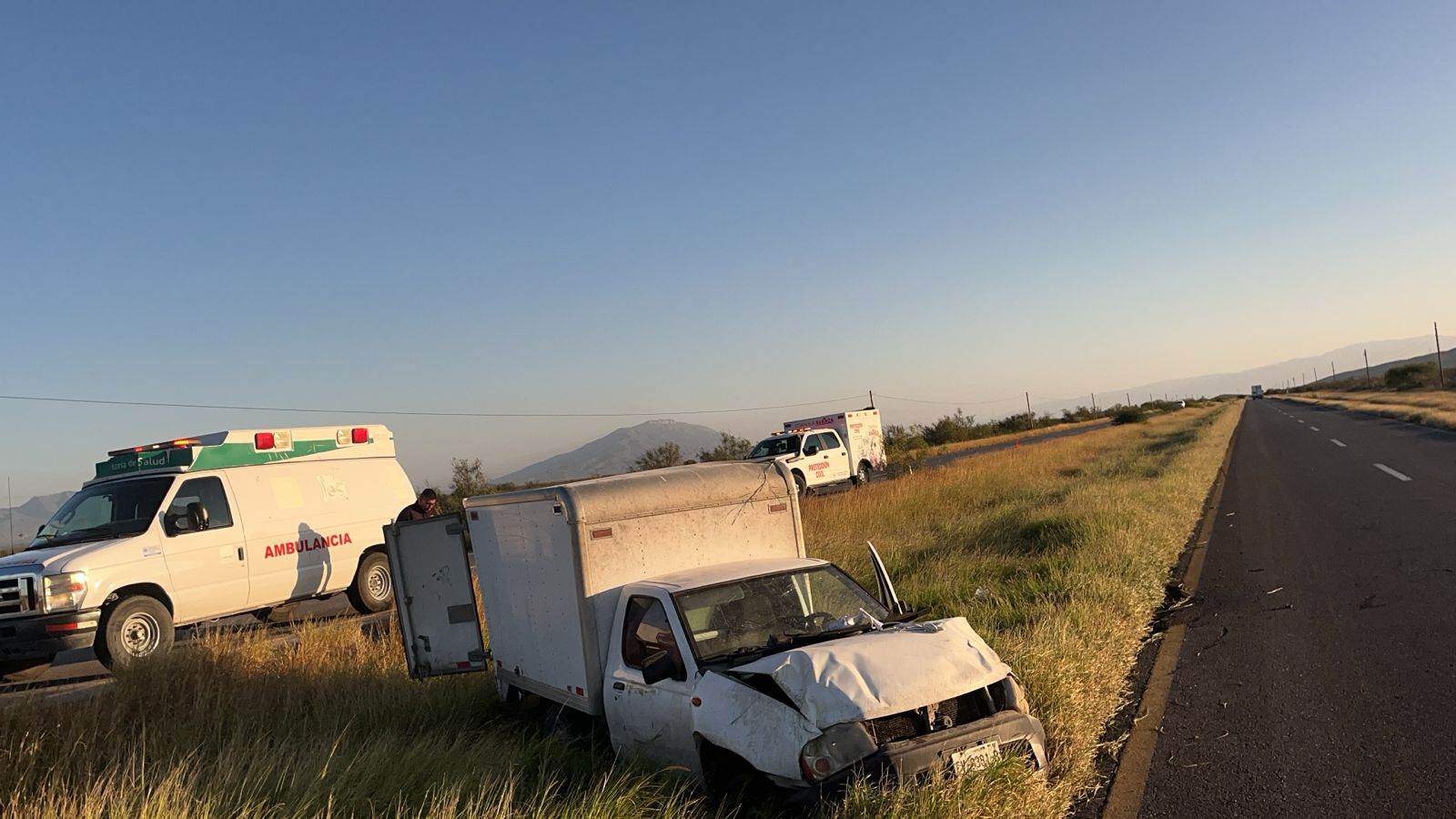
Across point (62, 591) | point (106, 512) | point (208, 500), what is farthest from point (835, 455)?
point (62, 591)

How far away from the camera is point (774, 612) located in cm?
601

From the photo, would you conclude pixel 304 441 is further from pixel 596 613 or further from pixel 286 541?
pixel 596 613

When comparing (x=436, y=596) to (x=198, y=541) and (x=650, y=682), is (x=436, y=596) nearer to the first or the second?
(x=650, y=682)

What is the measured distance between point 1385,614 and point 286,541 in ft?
39.0

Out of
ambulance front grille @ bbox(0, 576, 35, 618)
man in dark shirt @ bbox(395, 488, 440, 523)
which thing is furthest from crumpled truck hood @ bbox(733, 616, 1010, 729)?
ambulance front grille @ bbox(0, 576, 35, 618)

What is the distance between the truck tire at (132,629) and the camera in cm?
984

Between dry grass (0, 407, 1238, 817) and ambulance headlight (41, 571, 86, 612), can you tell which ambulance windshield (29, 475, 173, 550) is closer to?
ambulance headlight (41, 571, 86, 612)

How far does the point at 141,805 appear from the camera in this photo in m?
4.07

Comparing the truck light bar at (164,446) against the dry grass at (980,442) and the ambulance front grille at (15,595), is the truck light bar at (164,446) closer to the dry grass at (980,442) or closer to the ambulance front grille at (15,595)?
the ambulance front grille at (15,595)

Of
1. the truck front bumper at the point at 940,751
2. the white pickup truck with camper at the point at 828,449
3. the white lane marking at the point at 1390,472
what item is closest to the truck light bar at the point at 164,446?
the truck front bumper at the point at 940,751

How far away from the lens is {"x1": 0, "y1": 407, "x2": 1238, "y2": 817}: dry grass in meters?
4.30

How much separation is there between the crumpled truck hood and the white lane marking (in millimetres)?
16916

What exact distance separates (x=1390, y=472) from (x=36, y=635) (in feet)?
73.6

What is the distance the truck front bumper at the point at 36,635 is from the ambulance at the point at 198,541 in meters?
0.01
